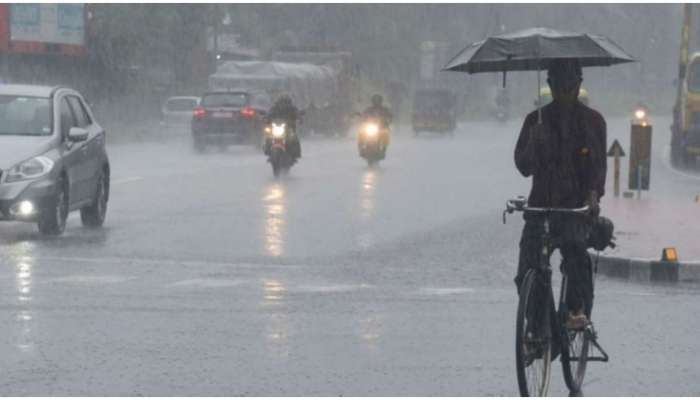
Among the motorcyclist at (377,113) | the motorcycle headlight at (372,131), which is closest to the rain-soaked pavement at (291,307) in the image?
the motorcycle headlight at (372,131)

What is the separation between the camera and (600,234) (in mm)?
8406

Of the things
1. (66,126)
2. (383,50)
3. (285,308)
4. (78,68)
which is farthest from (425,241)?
(383,50)

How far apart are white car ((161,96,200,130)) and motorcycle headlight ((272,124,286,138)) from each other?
23735 millimetres

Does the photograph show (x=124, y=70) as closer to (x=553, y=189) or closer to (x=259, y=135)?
(x=259, y=135)

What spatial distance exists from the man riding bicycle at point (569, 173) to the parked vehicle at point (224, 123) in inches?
1392

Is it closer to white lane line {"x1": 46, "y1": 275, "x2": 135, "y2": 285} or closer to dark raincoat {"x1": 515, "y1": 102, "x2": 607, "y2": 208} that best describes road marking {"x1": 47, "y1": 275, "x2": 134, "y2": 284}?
white lane line {"x1": 46, "y1": 275, "x2": 135, "y2": 285}

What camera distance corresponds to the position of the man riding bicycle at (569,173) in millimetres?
8266

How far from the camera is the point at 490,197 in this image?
26.4m

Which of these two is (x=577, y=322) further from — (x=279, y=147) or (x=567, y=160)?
(x=279, y=147)

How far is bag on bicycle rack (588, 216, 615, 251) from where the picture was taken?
839 cm

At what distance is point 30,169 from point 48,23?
42.6 metres

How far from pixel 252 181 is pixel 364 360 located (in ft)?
65.2

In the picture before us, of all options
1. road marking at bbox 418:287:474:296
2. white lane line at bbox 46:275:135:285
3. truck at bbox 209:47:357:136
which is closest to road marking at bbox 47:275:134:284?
→ white lane line at bbox 46:275:135:285

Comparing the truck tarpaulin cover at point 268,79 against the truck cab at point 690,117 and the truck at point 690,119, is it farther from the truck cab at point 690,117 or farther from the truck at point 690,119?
the truck cab at point 690,117
